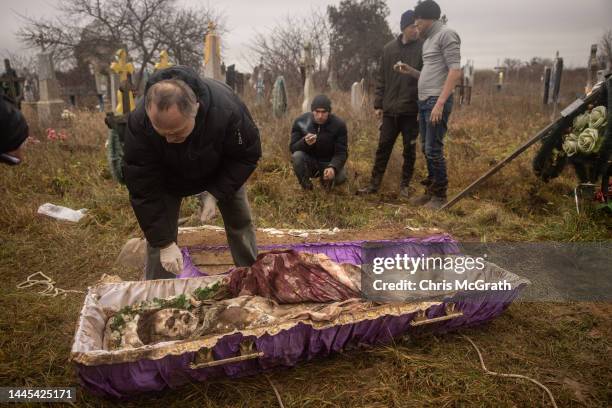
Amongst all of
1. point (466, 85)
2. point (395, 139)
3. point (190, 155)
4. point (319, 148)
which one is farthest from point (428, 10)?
point (466, 85)

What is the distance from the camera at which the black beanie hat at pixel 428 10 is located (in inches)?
173

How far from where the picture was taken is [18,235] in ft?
14.1

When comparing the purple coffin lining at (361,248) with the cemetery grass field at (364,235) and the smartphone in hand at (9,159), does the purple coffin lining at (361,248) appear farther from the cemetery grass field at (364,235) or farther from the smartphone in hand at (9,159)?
the smartphone in hand at (9,159)

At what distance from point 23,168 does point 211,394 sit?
5.46m

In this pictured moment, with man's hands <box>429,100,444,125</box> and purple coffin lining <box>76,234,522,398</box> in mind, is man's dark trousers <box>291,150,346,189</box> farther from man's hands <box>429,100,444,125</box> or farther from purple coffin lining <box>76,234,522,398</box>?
purple coffin lining <box>76,234,522,398</box>

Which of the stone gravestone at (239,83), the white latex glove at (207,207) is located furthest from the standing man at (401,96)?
the stone gravestone at (239,83)

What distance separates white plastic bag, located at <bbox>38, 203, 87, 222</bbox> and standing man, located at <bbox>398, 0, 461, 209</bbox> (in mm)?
3782

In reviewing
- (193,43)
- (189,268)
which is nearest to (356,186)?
(189,268)

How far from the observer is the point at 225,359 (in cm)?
215

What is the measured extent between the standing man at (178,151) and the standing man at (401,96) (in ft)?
8.74

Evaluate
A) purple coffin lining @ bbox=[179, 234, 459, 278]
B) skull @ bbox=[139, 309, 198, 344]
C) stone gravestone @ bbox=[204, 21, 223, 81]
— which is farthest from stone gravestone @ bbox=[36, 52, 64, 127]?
skull @ bbox=[139, 309, 198, 344]

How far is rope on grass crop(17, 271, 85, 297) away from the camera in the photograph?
3290 millimetres

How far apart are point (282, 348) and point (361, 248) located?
148cm

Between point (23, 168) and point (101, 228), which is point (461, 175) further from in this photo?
point (23, 168)
